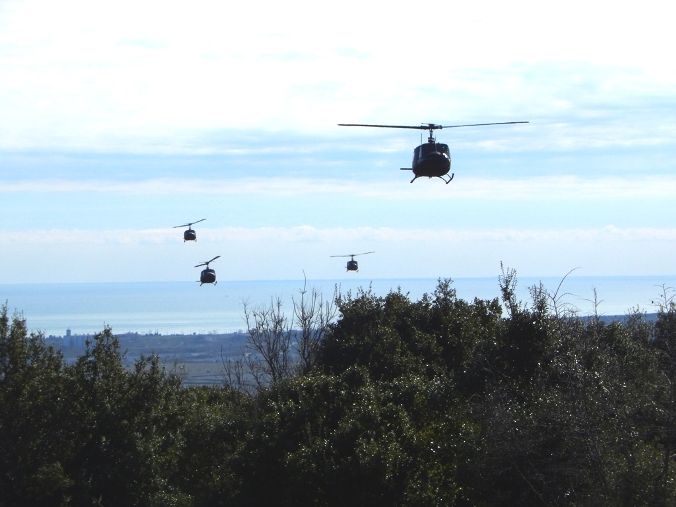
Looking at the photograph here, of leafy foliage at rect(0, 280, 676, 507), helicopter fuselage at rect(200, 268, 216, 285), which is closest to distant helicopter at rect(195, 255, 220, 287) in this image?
helicopter fuselage at rect(200, 268, 216, 285)

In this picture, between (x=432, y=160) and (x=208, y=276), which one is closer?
(x=432, y=160)

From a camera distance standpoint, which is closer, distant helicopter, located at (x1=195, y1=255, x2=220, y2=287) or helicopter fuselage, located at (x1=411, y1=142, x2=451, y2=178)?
helicopter fuselage, located at (x1=411, y1=142, x2=451, y2=178)

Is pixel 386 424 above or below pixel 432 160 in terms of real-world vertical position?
below

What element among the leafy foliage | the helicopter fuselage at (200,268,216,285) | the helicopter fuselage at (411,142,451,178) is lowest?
the leafy foliage

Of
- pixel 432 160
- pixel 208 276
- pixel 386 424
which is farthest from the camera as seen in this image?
pixel 208 276

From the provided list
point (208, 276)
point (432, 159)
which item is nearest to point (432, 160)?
point (432, 159)

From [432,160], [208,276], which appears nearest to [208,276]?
[208,276]

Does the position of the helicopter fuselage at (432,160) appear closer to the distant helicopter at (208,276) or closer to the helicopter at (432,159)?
the helicopter at (432,159)

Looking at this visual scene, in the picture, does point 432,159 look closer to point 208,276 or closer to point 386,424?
point 386,424

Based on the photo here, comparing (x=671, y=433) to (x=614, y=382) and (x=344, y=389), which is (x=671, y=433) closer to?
(x=614, y=382)

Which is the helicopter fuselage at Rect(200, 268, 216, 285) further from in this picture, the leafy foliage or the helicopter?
the helicopter

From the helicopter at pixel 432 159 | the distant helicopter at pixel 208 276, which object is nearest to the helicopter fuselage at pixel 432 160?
the helicopter at pixel 432 159

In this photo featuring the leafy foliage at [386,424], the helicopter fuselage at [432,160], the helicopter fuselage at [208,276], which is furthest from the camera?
the helicopter fuselage at [208,276]

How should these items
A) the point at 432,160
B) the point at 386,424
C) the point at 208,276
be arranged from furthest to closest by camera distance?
the point at 208,276 < the point at 432,160 < the point at 386,424
